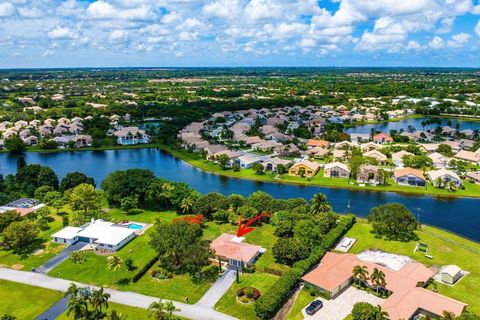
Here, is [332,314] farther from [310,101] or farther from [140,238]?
[310,101]

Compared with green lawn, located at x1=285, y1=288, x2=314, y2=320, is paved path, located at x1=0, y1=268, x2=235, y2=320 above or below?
below

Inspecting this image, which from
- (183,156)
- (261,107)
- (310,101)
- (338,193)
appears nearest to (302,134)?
(183,156)

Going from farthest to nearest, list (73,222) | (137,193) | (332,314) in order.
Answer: (137,193) < (73,222) < (332,314)

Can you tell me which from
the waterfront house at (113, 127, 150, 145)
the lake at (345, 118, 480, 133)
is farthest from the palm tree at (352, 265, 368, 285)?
the lake at (345, 118, 480, 133)

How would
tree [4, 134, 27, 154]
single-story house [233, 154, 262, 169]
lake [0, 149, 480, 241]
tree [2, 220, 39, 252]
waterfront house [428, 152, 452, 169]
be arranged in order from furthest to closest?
tree [4, 134, 27, 154] → single-story house [233, 154, 262, 169] → waterfront house [428, 152, 452, 169] → lake [0, 149, 480, 241] → tree [2, 220, 39, 252]

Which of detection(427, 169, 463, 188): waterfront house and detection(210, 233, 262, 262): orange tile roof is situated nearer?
detection(210, 233, 262, 262): orange tile roof

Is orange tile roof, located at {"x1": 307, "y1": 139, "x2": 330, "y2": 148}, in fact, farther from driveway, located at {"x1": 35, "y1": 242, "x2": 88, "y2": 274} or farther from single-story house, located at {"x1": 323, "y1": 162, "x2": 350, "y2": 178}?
driveway, located at {"x1": 35, "y1": 242, "x2": 88, "y2": 274}
